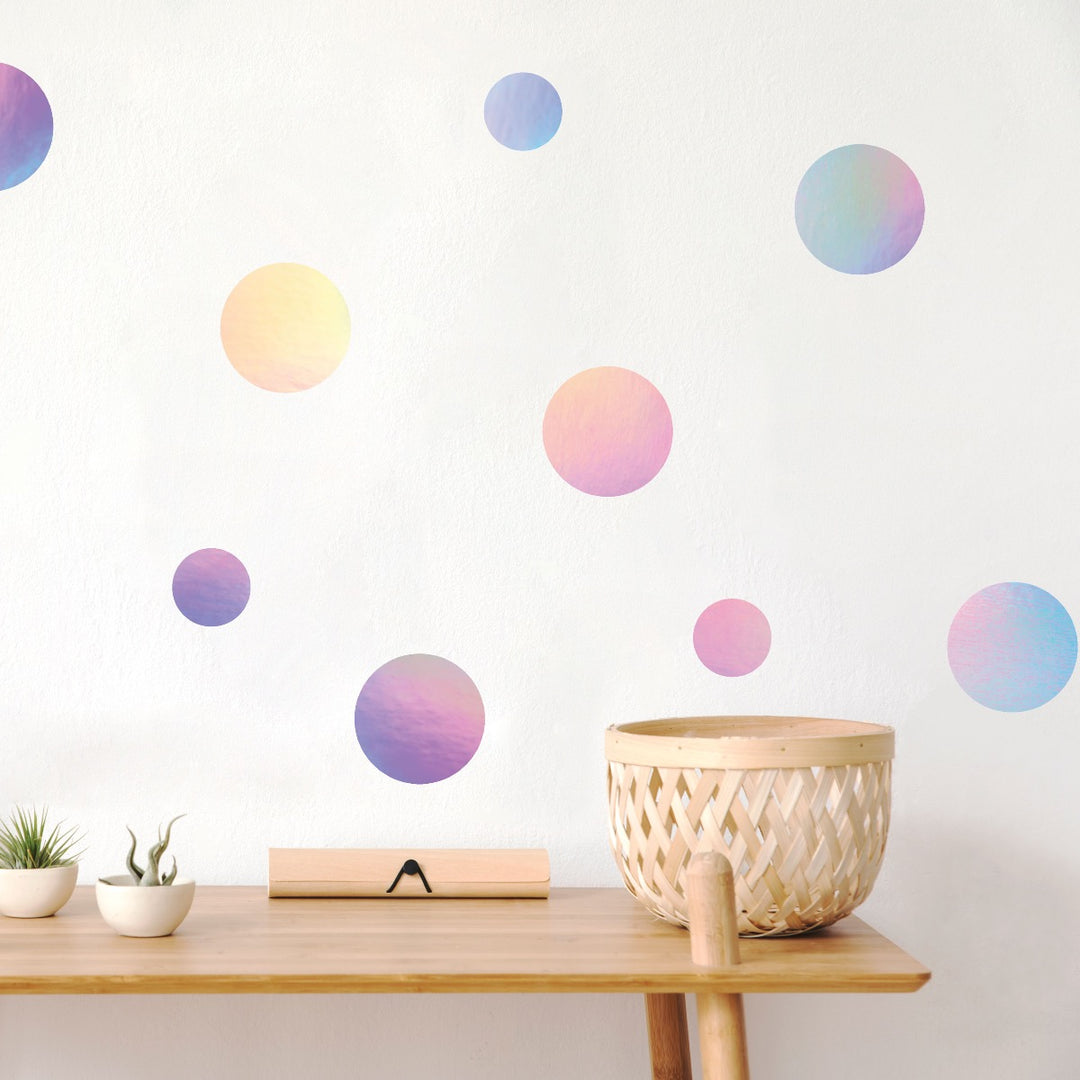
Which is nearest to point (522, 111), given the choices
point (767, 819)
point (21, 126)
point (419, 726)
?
point (21, 126)

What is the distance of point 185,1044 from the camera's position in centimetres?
114

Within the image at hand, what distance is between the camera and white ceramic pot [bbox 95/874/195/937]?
2.94ft

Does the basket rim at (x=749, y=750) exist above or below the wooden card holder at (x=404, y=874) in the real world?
above

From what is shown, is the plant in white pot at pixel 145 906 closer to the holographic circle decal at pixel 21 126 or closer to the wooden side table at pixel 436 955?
the wooden side table at pixel 436 955

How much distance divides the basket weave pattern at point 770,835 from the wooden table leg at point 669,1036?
Result: 18cm

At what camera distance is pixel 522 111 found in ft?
3.94

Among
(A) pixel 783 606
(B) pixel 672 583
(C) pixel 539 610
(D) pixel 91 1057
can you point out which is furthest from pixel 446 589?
(D) pixel 91 1057

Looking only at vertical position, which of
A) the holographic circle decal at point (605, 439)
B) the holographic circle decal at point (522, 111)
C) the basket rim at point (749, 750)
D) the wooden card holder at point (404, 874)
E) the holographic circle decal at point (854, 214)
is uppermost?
the holographic circle decal at point (522, 111)

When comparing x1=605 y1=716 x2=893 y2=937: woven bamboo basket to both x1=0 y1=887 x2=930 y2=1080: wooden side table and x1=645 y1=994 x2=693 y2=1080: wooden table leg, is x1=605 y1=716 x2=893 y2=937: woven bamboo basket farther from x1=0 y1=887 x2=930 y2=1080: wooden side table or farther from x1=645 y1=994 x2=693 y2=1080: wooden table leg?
x1=645 y1=994 x2=693 y2=1080: wooden table leg

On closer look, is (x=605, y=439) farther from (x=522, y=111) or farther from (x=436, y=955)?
A: (x=436, y=955)

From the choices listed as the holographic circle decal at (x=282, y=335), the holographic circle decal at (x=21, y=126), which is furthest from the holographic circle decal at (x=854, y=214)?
the holographic circle decal at (x=21, y=126)

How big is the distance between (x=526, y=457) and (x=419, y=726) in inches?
11.9

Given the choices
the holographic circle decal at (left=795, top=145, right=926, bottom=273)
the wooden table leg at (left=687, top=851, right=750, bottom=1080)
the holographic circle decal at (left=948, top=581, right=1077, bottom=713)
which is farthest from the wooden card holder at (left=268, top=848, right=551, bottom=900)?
the holographic circle decal at (left=795, top=145, right=926, bottom=273)

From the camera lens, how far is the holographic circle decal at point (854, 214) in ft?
3.92
